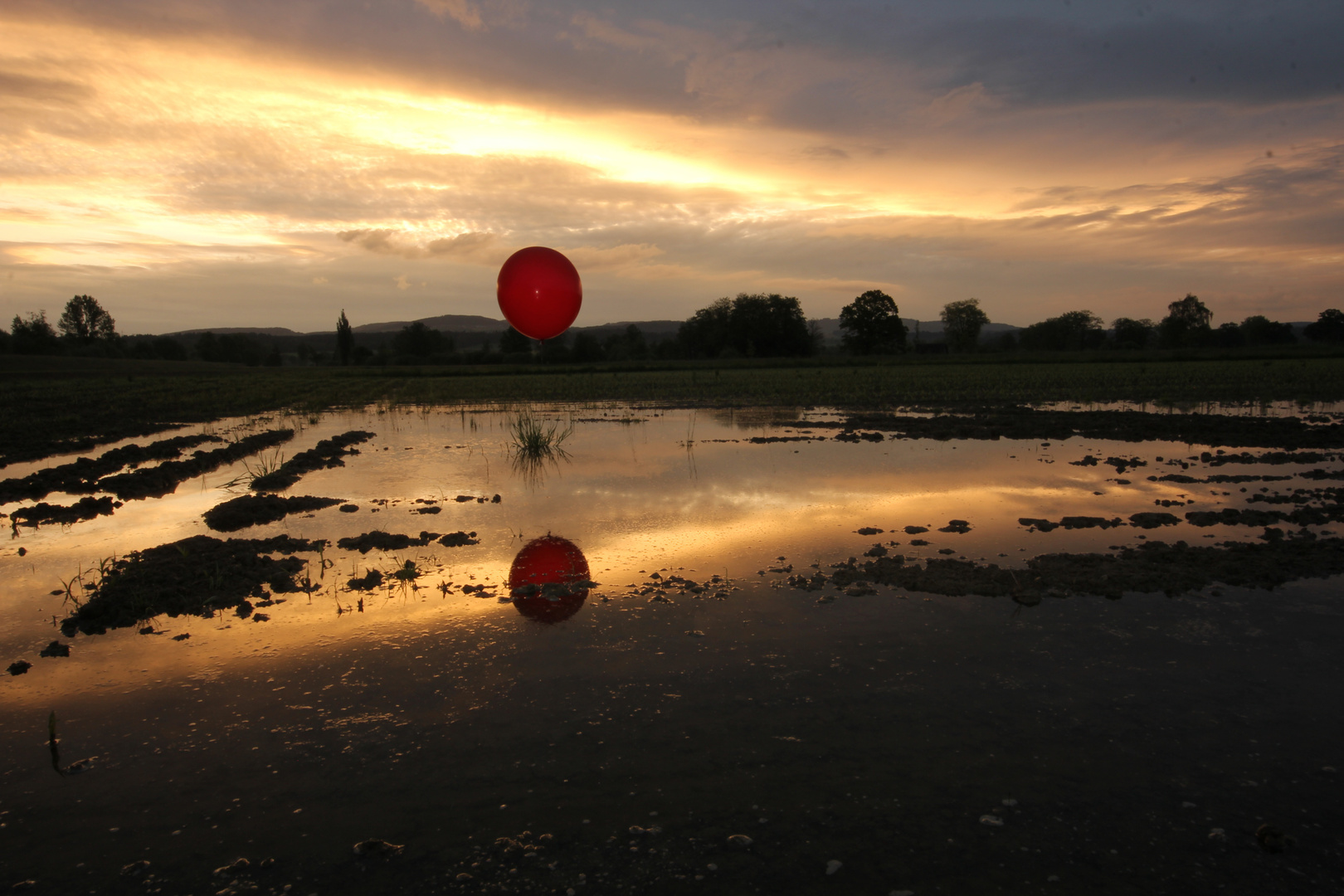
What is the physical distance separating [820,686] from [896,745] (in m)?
0.66

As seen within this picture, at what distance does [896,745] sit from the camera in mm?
3752

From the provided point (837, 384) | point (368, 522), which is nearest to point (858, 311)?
point (837, 384)

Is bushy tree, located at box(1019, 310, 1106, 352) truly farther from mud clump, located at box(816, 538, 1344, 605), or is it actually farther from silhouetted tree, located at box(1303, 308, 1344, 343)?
mud clump, located at box(816, 538, 1344, 605)

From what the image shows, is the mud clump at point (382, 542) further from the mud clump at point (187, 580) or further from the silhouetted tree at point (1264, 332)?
the silhouetted tree at point (1264, 332)

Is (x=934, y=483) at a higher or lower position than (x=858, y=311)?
lower

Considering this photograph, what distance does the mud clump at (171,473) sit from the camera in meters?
10.5

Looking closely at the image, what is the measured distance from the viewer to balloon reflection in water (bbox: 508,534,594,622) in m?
5.68

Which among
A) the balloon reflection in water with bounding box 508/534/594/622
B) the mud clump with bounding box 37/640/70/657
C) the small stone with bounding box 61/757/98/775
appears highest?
the balloon reflection in water with bounding box 508/534/594/622

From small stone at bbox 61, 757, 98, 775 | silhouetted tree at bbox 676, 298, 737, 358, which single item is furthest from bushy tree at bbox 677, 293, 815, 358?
small stone at bbox 61, 757, 98, 775

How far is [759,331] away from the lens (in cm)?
9125

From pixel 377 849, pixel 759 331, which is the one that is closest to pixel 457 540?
pixel 377 849

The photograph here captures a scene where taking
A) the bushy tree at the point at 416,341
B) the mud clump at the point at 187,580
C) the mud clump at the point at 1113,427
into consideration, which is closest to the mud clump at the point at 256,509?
the mud clump at the point at 187,580

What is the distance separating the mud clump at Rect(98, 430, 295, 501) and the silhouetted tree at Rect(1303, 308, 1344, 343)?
94.2 m

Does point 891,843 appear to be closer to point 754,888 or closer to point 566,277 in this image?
→ point 754,888
